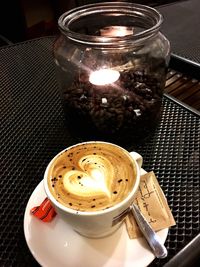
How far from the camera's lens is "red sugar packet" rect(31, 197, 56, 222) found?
437 mm

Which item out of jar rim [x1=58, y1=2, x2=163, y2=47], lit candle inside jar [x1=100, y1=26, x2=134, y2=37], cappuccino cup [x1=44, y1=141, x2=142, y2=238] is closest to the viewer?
cappuccino cup [x1=44, y1=141, x2=142, y2=238]

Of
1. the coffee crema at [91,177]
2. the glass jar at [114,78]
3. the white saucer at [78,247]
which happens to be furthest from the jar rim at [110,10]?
the white saucer at [78,247]

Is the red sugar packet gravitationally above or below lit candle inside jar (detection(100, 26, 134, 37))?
below

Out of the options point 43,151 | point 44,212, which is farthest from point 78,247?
point 43,151

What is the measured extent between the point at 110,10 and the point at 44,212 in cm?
45

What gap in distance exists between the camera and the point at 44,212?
0.44 metres

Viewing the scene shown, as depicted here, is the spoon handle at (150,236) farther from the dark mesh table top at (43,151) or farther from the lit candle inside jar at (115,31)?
the lit candle inside jar at (115,31)

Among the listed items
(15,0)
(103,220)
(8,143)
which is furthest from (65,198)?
(15,0)

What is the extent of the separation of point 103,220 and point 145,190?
0.11 meters

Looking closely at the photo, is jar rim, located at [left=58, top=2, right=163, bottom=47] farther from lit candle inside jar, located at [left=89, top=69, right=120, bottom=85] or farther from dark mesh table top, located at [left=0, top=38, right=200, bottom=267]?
dark mesh table top, located at [left=0, top=38, right=200, bottom=267]

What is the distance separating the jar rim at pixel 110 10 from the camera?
0.51 meters

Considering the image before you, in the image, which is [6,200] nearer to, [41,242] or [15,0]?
[41,242]

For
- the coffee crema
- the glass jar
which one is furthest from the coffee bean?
the coffee crema

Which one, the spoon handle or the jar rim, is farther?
the jar rim
